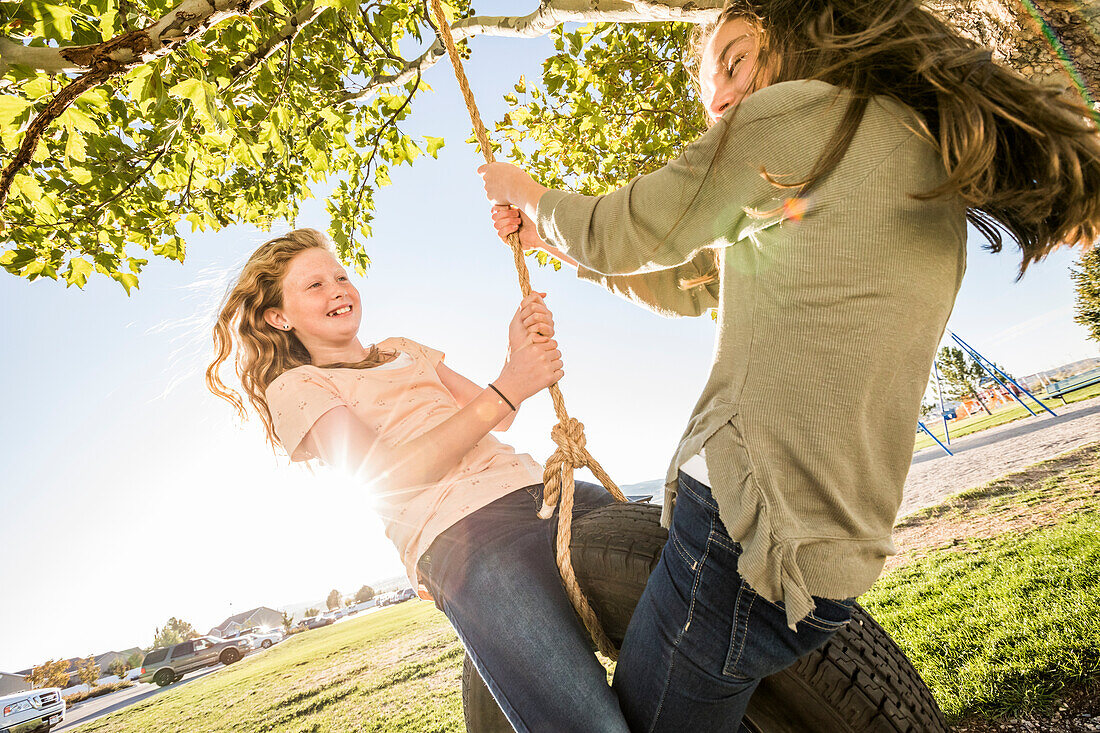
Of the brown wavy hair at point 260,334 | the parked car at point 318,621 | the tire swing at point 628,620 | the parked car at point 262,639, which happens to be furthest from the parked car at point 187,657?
the tire swing at point 628,620

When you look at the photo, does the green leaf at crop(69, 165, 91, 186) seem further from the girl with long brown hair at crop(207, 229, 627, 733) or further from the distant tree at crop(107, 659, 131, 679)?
the distant tree at crop(107, 659, 131, 679)

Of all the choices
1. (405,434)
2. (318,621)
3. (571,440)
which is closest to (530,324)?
(571,440)

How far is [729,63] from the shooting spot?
4.08 ft

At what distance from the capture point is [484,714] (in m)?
1.86

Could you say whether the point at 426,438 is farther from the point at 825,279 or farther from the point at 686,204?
the point at 825,279

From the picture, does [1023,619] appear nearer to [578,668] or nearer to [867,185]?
[578,668]

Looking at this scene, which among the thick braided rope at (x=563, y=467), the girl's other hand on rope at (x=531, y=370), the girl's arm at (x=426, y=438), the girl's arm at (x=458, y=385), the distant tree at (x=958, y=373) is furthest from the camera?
the distant tree at (x=958, y=373)

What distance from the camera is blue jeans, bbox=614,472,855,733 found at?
99cm

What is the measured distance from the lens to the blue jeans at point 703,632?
3.24 ft

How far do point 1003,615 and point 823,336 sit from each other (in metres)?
4.79

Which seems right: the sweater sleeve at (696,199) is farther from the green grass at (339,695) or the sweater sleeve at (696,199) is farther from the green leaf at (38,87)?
the green grass at (339,695)

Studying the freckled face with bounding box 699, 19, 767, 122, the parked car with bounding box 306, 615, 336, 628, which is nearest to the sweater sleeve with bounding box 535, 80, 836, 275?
the freckled face with bounding box 699, 19, 767, 122

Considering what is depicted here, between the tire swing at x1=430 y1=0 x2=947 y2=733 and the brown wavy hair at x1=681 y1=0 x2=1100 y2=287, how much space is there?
881 mm

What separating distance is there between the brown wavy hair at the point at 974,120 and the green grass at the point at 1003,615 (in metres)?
3.20
